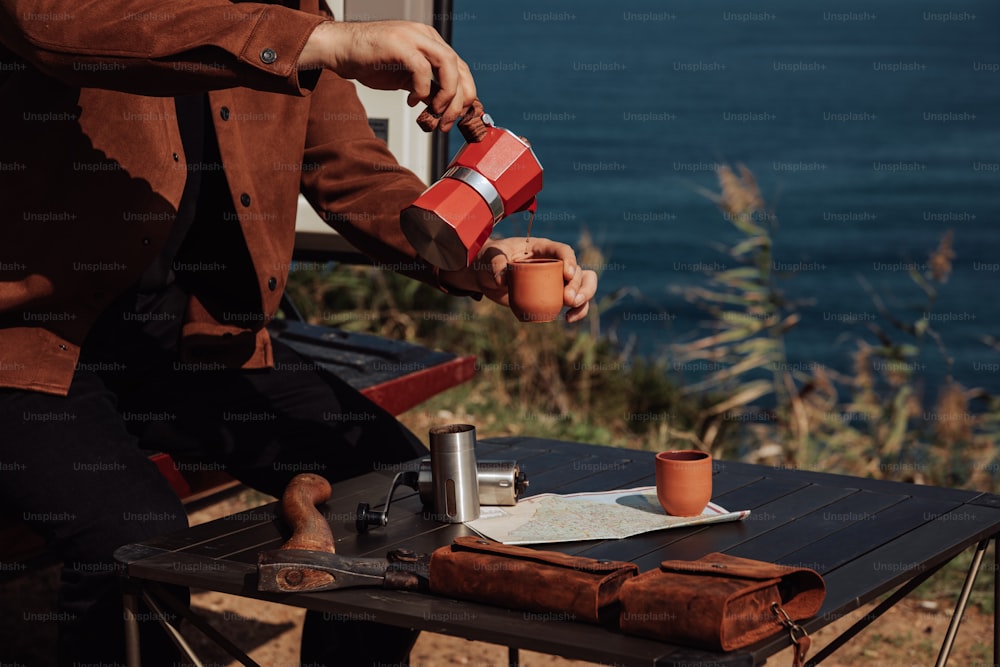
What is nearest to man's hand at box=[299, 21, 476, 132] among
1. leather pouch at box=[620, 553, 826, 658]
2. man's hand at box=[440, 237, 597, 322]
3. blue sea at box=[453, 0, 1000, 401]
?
man's hand at box=[440, 237, 597, 322]

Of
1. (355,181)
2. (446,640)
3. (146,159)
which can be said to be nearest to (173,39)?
(146,159)

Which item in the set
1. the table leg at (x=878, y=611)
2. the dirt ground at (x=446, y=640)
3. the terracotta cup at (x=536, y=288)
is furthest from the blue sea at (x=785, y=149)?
the terracotta cup at (x=536, y=288)

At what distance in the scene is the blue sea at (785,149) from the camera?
16703 mm

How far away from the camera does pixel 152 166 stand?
2922 mm

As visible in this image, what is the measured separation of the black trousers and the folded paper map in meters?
0.52

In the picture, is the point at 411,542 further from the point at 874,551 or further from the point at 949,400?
the point at 949,400

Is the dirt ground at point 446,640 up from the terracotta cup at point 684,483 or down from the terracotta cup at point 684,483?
down

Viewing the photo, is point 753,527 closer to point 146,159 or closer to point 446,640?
point 146,159

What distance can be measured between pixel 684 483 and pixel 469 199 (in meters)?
0.66

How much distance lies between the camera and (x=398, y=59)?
234 centimetres

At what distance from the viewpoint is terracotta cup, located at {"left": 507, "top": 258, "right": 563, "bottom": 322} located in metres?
2.70

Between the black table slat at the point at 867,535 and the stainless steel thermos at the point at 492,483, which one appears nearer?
the black table slat at the point at 867,535

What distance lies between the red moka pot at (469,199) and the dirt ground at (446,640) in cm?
180

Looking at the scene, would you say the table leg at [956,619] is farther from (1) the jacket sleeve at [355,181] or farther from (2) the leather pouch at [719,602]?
(1) the jacket sleeve at [355,181]
